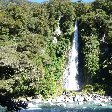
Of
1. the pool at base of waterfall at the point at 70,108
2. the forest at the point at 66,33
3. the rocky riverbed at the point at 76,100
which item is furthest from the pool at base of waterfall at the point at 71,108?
the forest at the point at 66,33

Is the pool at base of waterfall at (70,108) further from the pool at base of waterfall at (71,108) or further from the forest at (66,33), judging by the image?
the forest at (66,33)

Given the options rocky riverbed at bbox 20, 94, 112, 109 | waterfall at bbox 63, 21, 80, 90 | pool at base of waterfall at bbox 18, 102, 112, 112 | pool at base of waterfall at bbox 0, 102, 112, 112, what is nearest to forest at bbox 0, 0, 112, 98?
waterfall at bbox 63, 21, 80, 90

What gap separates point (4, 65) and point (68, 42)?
36.2 meters

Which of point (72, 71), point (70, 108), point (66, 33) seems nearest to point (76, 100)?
point (70, 108)

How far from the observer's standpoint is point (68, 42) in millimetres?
45438

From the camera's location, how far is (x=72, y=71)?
44.9 meters

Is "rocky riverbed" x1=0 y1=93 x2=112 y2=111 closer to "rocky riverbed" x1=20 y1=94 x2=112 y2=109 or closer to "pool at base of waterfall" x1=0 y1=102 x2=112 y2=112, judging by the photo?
"rocky riverbed" x1=20 y1=94 x2=112 y2=109

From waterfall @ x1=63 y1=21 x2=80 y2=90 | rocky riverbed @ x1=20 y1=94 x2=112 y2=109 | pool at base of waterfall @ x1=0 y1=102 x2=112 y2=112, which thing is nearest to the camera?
pool at base of waterfall @ x1=0 y1=102 x2=112 y2=112

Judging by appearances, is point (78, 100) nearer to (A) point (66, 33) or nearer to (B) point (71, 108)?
(B) point (71, 108)

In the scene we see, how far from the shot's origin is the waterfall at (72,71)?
4358 cm

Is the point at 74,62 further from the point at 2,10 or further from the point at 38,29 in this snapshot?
the point at 2,10

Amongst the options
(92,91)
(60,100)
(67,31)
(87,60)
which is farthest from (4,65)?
(67,31)

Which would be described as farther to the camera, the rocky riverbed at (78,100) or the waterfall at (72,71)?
the waterfall at (72,71)

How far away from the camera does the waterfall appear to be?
143 ft
